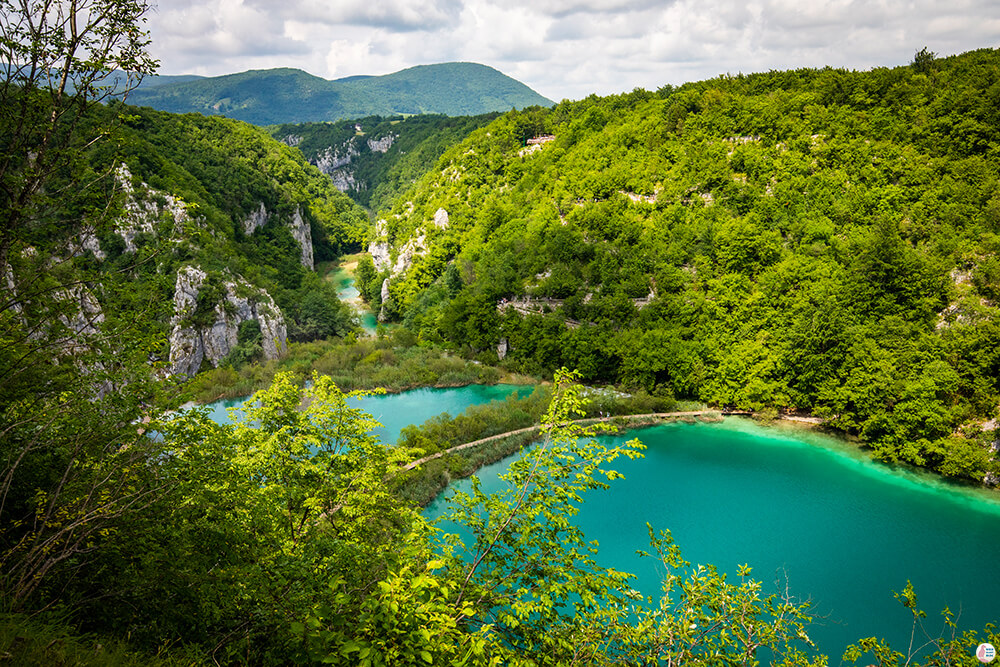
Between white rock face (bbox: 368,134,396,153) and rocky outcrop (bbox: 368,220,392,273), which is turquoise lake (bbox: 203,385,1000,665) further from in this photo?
white rock face (bbox: 368,134,396,153)

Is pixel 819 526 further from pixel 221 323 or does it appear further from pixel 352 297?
pixel 352 297

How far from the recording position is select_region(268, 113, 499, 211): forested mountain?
112812 mm

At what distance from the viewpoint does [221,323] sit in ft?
129

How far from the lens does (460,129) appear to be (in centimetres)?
10712

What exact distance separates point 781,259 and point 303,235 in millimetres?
59892

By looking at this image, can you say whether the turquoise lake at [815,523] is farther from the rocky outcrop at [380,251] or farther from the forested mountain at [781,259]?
the rocky outcrop at [380,251]

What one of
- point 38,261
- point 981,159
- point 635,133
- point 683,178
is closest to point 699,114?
point 635,133

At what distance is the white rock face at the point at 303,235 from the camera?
67.9m

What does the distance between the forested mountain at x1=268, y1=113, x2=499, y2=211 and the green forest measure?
37.2m

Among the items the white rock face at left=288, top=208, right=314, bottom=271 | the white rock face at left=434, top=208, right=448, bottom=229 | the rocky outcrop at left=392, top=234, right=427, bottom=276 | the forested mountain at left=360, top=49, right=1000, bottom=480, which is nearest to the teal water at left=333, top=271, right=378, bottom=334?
the white rock face at left=288, top=208, right=314, bottom=271

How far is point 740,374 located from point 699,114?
2666 centimetres

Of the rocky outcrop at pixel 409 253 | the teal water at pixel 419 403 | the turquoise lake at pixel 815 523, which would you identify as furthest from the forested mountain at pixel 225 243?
the turquoise lake at pixel 815 523

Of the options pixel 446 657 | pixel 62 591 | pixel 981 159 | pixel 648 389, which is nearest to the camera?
pixel 446 657

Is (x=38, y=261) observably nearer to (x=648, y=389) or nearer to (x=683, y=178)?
(x=648, y=389)
